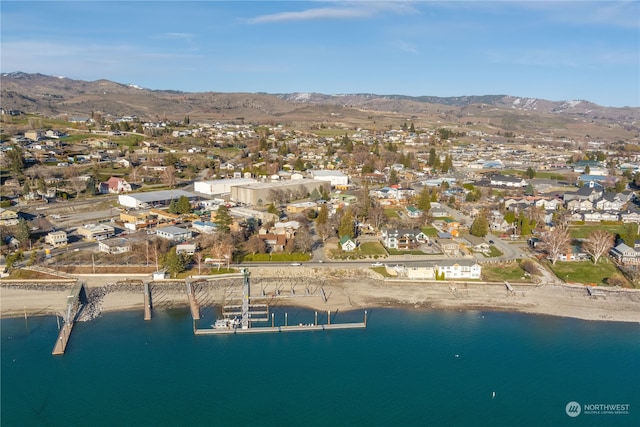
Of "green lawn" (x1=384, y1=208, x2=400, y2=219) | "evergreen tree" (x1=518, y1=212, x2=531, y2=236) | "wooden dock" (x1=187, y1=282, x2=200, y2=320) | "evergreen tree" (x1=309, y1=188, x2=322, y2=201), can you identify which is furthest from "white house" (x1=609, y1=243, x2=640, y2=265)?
"wooden dock" (x1=187, y1=282, x2=200, y2=320)

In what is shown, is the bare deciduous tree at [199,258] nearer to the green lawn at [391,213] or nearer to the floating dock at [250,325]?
the floating dock at [250,325]

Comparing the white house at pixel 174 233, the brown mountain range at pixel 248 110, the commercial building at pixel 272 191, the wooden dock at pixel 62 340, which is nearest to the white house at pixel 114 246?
Result: the white house at pixel 174 233

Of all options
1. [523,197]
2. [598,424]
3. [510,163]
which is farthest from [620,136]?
[598,424]

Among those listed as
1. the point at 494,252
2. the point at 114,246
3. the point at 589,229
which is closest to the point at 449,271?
the point at 494,252

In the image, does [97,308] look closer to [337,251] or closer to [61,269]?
[61,269]

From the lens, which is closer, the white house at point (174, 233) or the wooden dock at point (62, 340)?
the wooden dock at point (62, 340)

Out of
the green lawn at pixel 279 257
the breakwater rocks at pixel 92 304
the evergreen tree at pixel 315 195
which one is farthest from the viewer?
the evergreen tree at pixel 315 195

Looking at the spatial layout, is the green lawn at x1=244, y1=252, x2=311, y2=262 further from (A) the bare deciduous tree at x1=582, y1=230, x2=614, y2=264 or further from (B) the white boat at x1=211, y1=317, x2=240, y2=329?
(A) the bare deciduous tree at x1=582, y1=230, x2=614, y2=264
